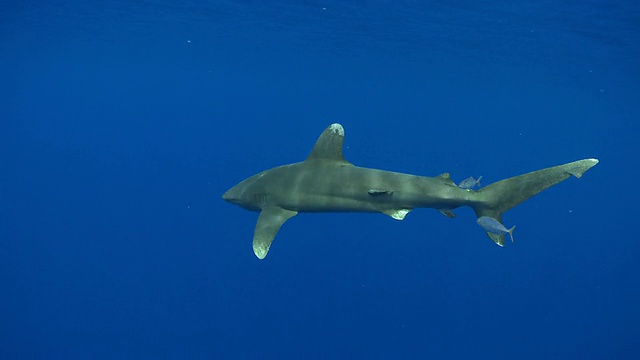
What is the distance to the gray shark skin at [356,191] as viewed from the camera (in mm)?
6969

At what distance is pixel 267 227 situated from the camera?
773cm

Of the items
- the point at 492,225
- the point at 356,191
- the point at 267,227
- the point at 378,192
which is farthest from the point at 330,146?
the point at 492,225

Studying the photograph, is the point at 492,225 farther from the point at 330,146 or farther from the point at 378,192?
the point at 330,146

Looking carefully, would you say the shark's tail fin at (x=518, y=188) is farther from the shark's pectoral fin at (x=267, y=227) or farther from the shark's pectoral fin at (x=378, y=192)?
the shark's pectoral fin at (x=267, y=227)

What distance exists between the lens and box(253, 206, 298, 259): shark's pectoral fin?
24.9ft

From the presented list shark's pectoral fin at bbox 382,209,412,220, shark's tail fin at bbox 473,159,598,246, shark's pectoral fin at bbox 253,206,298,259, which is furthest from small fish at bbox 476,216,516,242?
shark's pectoral fin at bbox 253,206,298,259

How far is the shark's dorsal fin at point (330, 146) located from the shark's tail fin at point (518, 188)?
7.05 ft

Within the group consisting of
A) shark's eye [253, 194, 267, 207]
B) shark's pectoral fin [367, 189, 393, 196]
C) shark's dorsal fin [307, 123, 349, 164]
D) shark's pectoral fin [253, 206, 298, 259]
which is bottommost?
shark's pectoral fin [253, 206, 298, 259]

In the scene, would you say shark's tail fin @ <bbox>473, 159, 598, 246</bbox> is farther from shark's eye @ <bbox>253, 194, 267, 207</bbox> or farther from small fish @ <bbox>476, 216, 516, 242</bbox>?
shark's eye @ <bbox>253, 194, 267, 207</bbox>

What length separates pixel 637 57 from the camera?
25.0 metres

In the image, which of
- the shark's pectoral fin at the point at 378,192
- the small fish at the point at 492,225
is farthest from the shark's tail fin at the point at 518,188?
the shark's pectoral fin at the point at 378,192

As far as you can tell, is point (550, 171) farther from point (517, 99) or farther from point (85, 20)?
point (517, 99)

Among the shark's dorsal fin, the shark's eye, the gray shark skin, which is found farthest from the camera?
the shark's eye

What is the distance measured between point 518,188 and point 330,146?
9.02ft
